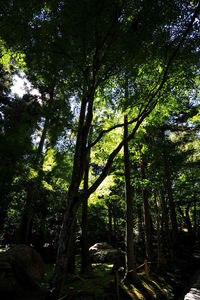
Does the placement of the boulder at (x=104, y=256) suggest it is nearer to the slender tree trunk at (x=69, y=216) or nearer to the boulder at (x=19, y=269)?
the boulder at (x=19, y=269)

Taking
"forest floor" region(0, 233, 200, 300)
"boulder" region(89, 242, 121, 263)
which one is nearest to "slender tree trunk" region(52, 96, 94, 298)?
"forest floor" region(0, 233, 200, 300)

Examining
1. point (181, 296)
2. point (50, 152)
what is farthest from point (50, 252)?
point (181, 296)

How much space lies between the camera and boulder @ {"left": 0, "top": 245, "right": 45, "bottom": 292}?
5.89 meters

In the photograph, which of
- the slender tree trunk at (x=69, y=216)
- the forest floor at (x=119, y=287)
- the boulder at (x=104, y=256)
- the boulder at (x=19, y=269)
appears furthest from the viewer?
the boulder at (x=104, y=256)

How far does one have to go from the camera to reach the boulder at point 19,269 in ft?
19.3

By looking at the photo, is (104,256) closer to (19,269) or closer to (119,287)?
(119,287)

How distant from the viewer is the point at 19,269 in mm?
6793

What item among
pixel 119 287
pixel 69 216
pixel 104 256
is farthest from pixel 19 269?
pixel 104 256

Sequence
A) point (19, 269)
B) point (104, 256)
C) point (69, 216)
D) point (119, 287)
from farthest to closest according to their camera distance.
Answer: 1. point (104, 256)
2. point (119, 287)
3. point (19, 269)
4. point (69, 216)

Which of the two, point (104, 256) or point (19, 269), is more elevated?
point (104, 256)

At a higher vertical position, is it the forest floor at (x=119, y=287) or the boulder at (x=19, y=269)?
the boulder at (x=19, y=269)

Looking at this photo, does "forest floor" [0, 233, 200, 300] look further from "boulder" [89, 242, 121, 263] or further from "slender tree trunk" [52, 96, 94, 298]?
"boulder" [89, 242, 121, 263]

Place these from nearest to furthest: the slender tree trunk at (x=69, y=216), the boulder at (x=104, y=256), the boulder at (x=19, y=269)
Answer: the slender tree trunk at (x=69, y=216), the boulder at (x=19, y=269), the boulder at (x=104, y=256)

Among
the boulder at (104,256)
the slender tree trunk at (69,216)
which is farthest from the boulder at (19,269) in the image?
the boulder at (104,256)
